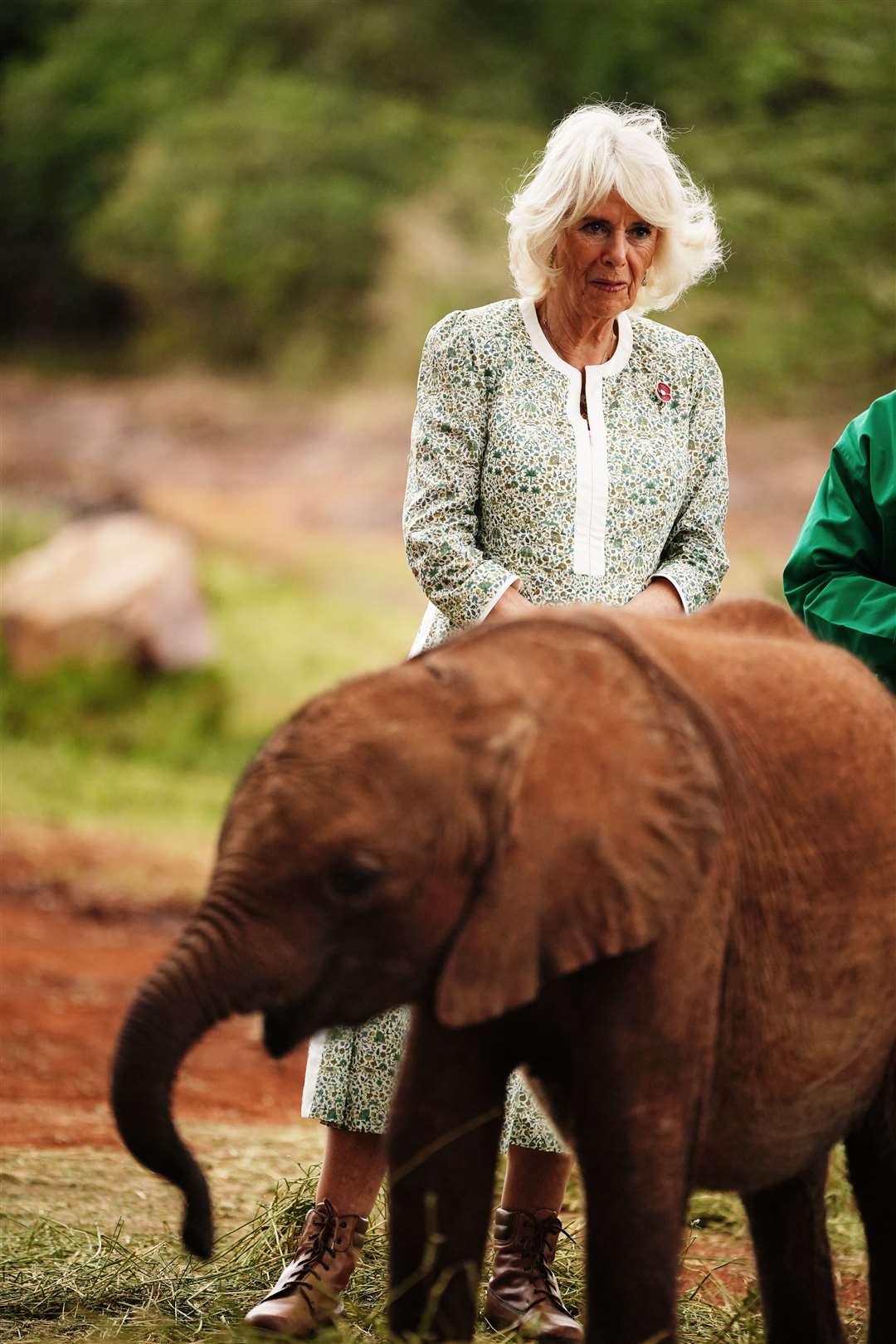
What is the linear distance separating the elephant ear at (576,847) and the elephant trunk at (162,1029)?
294 millimetres

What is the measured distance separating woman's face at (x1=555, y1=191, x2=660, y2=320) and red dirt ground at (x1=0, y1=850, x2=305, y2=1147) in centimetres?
286

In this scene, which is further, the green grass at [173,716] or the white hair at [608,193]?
the green grass at [173,716]

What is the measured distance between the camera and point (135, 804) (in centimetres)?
1039

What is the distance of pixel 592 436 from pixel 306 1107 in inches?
56.7

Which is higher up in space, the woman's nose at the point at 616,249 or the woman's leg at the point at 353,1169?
the woman's nose at the point at 616,249

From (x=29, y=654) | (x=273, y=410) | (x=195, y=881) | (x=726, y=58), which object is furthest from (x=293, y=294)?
(x=195, y=881)

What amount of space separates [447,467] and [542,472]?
0.18 metres

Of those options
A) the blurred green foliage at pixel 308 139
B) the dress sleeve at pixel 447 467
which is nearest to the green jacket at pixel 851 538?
the dress sleeve at pixel 447 467

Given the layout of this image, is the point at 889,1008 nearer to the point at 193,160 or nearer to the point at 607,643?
the point at 607,643

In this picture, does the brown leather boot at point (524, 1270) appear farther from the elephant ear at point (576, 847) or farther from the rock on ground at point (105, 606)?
the rock on ground at point (105, 606)

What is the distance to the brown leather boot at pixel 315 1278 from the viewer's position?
10.9 feet

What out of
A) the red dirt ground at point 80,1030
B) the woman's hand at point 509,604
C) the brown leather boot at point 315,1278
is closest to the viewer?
the brown leather boot at point 315,1278

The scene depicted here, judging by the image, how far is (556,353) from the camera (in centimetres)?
362

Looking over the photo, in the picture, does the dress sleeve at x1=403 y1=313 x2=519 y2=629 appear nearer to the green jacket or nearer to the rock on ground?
the green jacket
